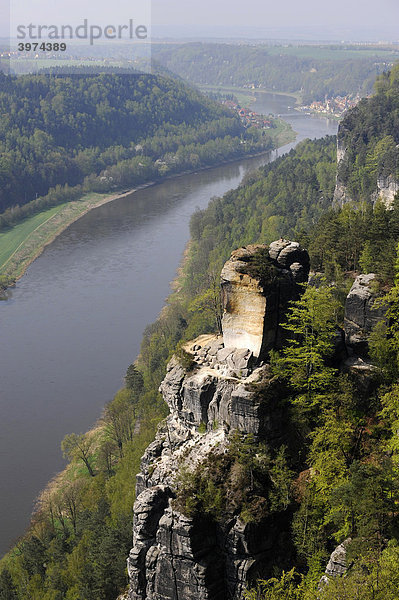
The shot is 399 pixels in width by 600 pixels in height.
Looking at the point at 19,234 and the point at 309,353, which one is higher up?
the point at 309,353

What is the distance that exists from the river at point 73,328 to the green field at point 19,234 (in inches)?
215

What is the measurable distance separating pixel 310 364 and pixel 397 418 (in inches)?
182

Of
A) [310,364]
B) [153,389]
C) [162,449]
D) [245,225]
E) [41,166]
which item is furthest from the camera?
[41,166]

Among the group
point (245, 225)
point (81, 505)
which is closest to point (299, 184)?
point (245, 225)

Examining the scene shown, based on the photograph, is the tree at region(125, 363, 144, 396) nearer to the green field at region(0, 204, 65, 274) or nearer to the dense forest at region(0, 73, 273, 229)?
the green field at region(0, 204, 65, 274)

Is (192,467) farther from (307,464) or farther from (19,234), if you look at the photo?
(19,234)

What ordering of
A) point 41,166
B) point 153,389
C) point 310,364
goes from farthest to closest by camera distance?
1. point 41,166
2. point 153,389
3. point 310,364

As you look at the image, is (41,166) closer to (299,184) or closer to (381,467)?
(299,184)

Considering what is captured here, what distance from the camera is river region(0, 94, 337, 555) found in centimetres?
5691

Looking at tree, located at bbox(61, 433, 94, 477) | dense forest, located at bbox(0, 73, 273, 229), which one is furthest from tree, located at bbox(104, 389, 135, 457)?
dense forest, located at bbox(0, 73, 273, 229)

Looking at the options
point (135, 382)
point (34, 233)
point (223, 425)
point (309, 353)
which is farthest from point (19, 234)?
point (309, 353)

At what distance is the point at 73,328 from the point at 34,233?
4312 centimetres

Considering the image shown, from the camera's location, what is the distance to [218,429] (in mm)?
31391

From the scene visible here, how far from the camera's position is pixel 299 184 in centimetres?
11156
